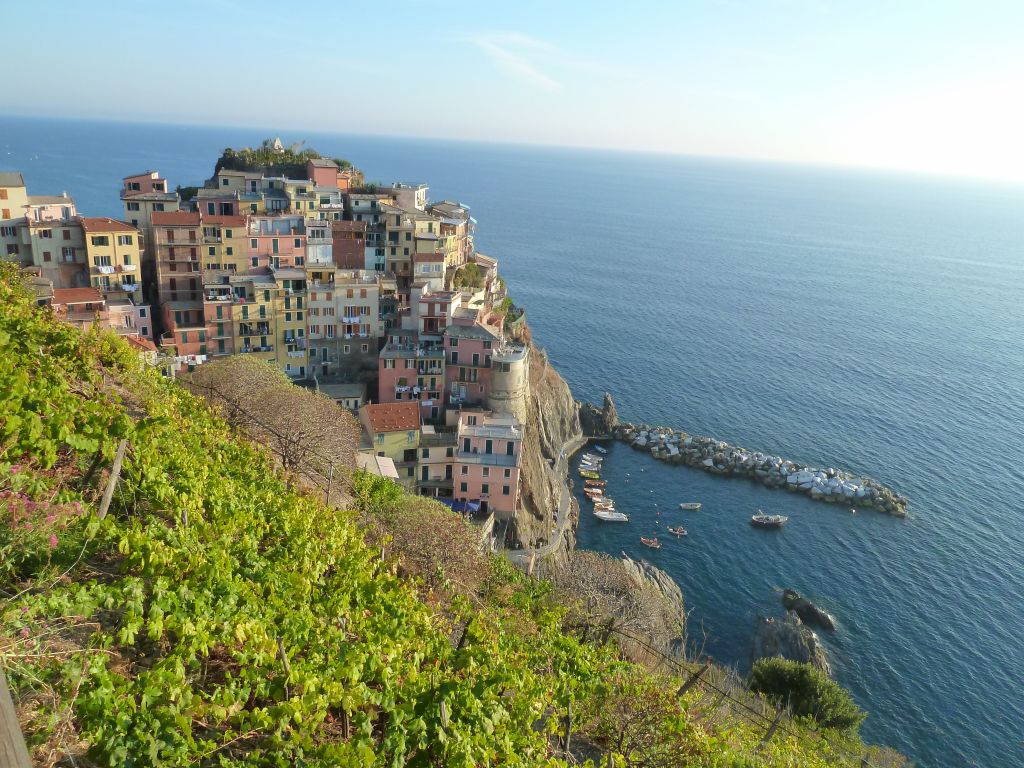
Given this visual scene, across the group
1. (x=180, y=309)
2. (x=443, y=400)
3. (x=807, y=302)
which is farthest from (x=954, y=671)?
(x=807, y=302)

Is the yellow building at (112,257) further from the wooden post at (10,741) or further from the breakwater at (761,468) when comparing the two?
the wooden post at (10,741)

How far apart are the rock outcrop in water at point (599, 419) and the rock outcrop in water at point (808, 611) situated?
82.6 ft

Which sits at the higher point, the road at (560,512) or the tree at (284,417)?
the tree at (284,417)

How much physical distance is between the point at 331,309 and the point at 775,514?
39.6 meters

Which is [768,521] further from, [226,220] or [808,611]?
[226,220]

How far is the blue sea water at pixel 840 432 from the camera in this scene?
3900 centimetres

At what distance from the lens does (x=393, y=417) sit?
141 ft

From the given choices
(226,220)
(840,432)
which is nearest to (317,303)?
(226,220)

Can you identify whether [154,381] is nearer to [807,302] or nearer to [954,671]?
[954,671]

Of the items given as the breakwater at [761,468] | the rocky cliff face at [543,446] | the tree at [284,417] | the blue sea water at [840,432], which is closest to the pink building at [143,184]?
the tree at [284,417]

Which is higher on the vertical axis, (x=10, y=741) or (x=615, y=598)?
(x=10, y=741)

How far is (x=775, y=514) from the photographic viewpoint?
53.3 m

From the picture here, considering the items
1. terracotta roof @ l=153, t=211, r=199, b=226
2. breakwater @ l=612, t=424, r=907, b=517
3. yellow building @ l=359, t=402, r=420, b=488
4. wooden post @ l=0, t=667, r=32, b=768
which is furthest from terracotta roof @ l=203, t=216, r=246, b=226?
wooden post @ l=0, t=667, r=32, b=768

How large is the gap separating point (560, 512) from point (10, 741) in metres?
48.2
